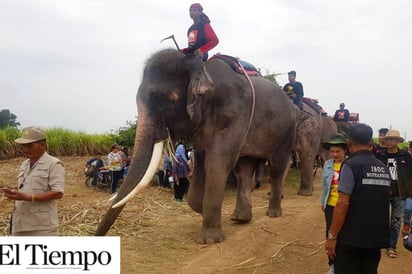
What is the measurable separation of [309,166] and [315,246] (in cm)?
470

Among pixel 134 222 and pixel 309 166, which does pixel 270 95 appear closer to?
pixel 134 222

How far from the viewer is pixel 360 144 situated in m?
3.44

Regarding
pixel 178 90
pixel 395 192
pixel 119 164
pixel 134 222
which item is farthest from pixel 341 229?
pixel 119 164

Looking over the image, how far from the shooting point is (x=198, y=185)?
622cm

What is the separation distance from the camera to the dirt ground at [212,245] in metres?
4.81

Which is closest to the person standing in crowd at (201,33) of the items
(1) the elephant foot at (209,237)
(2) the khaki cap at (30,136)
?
(1) the elephant foot at (209,237)

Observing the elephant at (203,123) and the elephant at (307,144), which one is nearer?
the elephant at (203,123)

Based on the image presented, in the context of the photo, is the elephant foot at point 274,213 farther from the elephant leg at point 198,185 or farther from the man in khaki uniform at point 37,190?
the man in khaki uniform at point 37,190

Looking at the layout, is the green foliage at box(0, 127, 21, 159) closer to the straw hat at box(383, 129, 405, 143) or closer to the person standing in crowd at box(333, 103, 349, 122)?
the person standing in crowd at box(333, 103, 349, 122)

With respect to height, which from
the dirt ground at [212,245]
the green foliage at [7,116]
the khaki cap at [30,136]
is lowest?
the dirt ground at [212,245]

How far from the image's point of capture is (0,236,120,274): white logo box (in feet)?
11.5

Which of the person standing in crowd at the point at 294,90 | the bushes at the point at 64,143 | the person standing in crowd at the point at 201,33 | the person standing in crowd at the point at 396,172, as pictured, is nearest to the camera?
the person standing in crowd at the point at 396,172

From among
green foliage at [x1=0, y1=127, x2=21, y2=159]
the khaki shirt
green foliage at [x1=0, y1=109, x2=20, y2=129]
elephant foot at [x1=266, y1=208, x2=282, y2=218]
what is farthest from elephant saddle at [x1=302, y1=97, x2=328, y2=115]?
green foliage at [x1=0, y1=109, x2=20, y2=129]

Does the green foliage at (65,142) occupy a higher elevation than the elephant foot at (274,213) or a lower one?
higher
